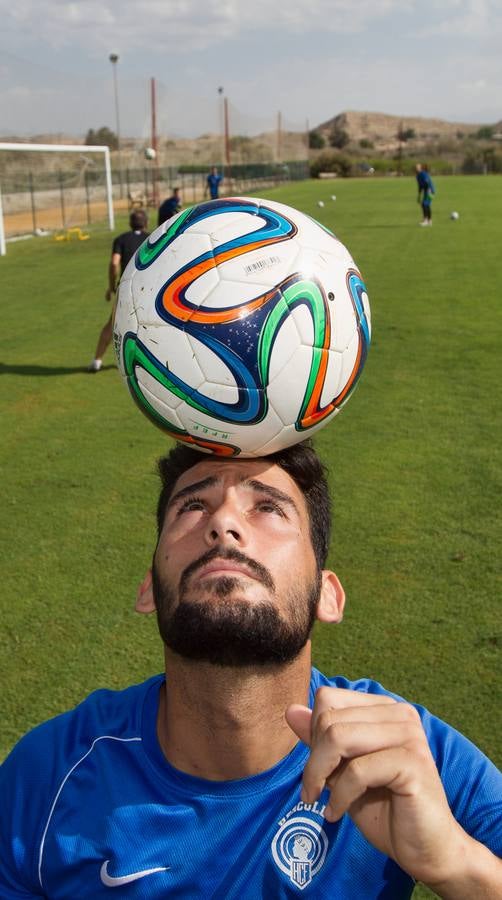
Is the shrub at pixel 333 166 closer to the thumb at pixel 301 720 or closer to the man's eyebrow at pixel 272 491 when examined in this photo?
the man's eyebrow at pixel 272 491

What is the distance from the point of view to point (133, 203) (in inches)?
1206

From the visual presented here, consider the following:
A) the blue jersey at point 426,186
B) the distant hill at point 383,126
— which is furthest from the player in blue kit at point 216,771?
the distant hill at point 383,126

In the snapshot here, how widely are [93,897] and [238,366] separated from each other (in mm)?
1337

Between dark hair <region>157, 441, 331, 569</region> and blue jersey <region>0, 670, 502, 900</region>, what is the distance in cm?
57

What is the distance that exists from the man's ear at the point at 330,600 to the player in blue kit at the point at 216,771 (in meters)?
0.05

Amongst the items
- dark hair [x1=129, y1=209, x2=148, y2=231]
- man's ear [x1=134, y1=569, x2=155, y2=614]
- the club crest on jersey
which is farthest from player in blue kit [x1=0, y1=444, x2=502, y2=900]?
dark hair [x1=129, y1=209, x2=148, y2=231]

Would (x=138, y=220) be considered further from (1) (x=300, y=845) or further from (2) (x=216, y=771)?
(1) (x=300, y=845)

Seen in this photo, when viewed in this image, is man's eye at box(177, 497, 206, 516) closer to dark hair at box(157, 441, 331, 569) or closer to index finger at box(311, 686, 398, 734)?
dark hair at box(157, 441, 331, 569)

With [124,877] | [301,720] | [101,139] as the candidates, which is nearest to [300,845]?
[124,877]

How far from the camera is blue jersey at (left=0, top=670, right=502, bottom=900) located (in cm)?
182

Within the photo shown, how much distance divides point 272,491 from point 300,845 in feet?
2.85

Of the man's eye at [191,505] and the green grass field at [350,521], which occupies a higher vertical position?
the man's eye at [191,505]

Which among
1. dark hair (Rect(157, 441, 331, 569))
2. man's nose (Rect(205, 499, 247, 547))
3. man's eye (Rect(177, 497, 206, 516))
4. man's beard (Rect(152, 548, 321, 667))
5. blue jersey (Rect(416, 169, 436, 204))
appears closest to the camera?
man's beard (Rect(152, 548, 321, 667))

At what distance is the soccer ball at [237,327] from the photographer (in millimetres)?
2096
